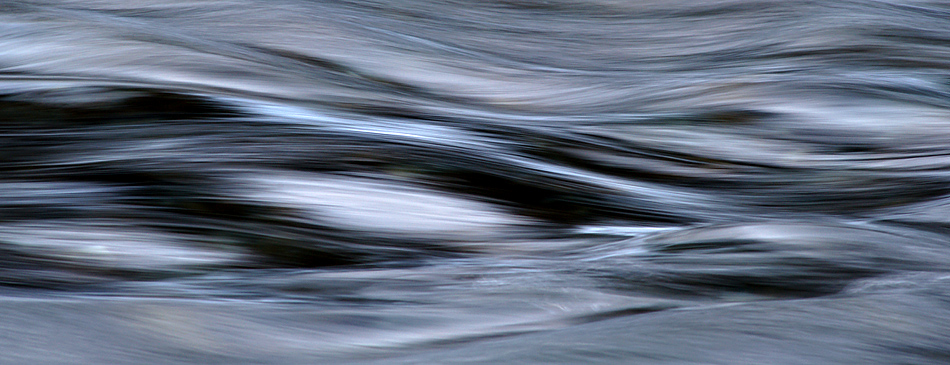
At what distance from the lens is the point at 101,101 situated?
188 centimetres

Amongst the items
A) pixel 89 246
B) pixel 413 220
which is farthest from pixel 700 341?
pixel 89 246

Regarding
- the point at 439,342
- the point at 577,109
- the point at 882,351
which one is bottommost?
the point at 882,351

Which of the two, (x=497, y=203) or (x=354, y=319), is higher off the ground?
(x=497, y=203)

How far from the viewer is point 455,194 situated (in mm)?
1612

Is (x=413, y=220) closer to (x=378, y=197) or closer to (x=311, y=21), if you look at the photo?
(x=378, y=197)

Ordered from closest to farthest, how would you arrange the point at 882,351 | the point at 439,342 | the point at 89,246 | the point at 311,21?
1. the point at 882,351
2. the point at 439,342
3. the point at 89,246
4. the point at 311,21

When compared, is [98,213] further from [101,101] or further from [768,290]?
[768,290]

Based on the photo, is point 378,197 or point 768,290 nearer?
point 768,290

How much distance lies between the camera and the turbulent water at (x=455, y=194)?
3.39 ft

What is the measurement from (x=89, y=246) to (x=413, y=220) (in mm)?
432

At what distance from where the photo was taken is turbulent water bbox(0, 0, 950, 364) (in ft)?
3.39

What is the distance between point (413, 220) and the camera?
150 centimetres

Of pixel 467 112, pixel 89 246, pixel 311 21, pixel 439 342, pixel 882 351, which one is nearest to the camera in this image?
pixel 882 351

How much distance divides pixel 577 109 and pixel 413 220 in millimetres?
1045
